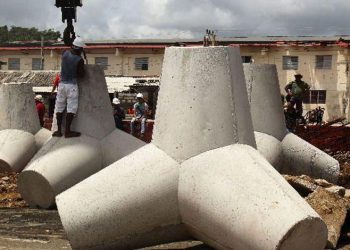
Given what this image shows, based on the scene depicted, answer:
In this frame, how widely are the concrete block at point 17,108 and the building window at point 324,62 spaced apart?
24.1 meters

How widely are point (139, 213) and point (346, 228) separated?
203 centimetres

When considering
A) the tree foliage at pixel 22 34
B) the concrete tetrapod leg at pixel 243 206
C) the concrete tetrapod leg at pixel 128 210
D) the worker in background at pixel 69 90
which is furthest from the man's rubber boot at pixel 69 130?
the tree foliage at pixel 22 34

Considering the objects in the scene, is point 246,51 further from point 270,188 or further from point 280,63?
point 270,188

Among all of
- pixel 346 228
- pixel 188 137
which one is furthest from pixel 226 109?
pixel 346 228

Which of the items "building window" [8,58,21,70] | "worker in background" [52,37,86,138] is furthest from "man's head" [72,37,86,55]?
"building window" [8,58,21,70]

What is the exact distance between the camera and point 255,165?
5168 mm

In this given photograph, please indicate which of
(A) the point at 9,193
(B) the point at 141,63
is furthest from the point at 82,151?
(B) the point at 141,63

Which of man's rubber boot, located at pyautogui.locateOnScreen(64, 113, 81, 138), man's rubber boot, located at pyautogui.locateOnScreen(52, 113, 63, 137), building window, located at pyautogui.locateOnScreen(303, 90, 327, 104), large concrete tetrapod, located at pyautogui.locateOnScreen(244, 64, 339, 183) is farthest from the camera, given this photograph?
building window, located at pyautogui.locateOnScreen(303, 90, 327, 104)

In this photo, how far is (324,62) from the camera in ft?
109

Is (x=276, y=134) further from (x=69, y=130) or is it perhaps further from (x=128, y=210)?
(x=128, y=210)

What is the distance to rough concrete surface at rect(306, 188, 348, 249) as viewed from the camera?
586cm

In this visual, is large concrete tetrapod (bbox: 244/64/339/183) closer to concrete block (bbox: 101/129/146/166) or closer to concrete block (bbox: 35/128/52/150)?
concrete block (bbox: 101/129/146/166)

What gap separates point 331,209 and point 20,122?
234 inches

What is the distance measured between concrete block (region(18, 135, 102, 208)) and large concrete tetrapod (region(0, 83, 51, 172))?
221 centimetres
